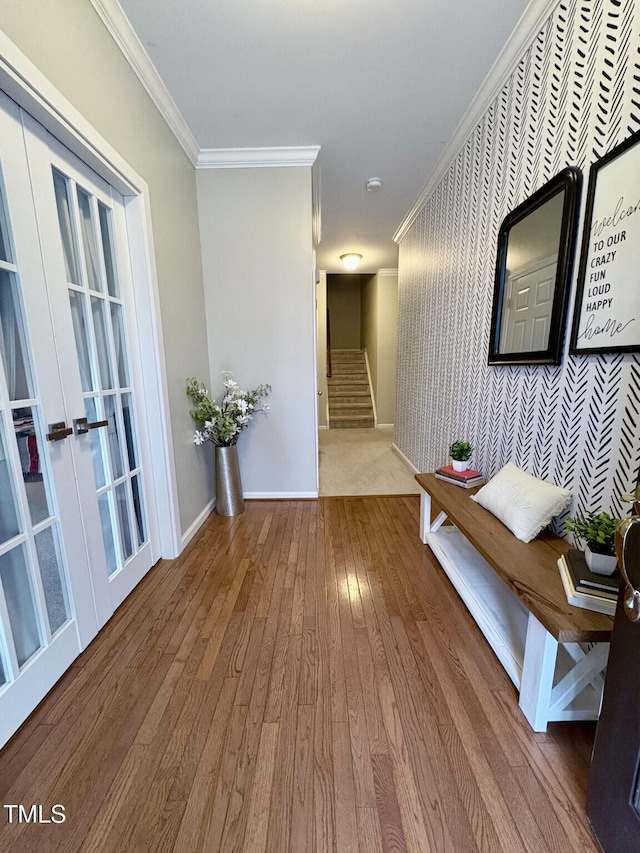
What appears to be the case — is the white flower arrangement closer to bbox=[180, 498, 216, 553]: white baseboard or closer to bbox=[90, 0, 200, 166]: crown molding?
bbox=[180, 498, 216, 553]: white baseboard

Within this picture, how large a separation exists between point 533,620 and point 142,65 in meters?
2.98

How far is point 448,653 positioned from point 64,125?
2.53m

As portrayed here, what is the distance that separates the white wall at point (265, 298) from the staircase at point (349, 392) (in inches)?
141

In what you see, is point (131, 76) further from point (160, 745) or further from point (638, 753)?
point (638, 753)

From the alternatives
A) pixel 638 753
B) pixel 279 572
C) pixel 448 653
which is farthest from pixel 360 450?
pixel 638 753

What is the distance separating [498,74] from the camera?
5.72ft

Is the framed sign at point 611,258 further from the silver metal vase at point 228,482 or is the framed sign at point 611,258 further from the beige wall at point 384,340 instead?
the beige wall at point 384,340

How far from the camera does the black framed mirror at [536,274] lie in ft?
4.47

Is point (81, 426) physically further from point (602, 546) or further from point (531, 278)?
point (531, 278)

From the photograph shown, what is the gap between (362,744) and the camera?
1035 millimetres

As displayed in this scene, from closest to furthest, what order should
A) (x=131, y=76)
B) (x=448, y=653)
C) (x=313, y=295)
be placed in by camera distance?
(x=448, y=653) < (x=131, y=76) < (x=313, y=295)

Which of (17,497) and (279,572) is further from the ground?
(17,497)

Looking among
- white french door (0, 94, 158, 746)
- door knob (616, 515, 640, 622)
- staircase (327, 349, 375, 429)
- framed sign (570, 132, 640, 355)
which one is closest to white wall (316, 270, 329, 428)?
staircase (327, 349, 375, 429)

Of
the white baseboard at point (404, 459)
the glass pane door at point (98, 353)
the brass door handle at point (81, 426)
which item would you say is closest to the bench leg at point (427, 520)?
the white baseboard at point (404, 459)
